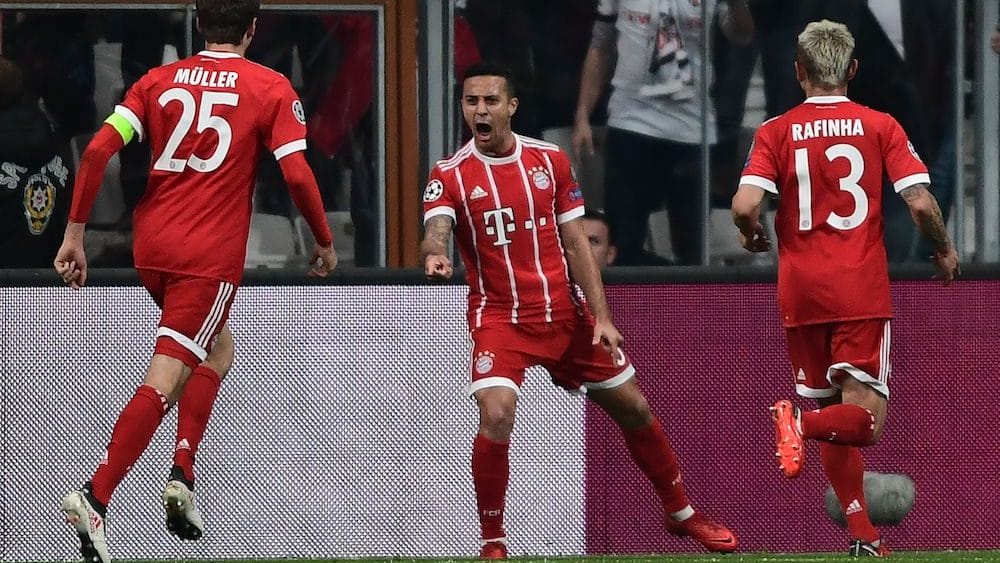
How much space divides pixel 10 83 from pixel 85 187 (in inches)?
148

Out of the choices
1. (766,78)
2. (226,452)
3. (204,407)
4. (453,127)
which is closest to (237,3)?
(204,407)

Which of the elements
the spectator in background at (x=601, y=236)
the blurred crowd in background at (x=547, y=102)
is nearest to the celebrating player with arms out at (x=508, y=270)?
the spectator in background at (x=601, y=236)

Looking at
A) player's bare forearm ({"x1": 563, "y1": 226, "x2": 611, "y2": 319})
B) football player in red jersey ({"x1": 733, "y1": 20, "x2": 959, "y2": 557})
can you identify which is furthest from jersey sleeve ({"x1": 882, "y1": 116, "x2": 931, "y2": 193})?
player's bare forearm ({"x1": 563, "y1": 226, "x2": 611, "y2": 319})

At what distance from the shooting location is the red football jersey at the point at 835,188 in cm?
846

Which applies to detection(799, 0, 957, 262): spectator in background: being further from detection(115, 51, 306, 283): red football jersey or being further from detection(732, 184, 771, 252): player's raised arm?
detection(115, 51, 306, 283): red football jersey

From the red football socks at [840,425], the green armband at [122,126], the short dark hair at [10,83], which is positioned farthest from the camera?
the short dark hair at [10,83]

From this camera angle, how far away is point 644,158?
1139 centimetres

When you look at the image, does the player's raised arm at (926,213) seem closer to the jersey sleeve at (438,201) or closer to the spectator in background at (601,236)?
the jersey sleeve at (438,201)

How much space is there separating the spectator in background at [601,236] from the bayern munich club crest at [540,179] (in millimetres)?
2448

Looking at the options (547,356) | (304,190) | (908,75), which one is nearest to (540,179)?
(547,356)

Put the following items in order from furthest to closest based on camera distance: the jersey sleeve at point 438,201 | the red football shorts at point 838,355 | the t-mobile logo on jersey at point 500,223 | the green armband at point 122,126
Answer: the t-mobile logo on jersey at point 500,223
the jersey sleeve at point 438,201
the red football shorts at point 838,355
the green armband at point 122,126

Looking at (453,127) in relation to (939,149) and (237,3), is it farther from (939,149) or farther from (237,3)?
(237,3)

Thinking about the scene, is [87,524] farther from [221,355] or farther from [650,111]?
[650,111]

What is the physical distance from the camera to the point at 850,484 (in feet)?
28.5
